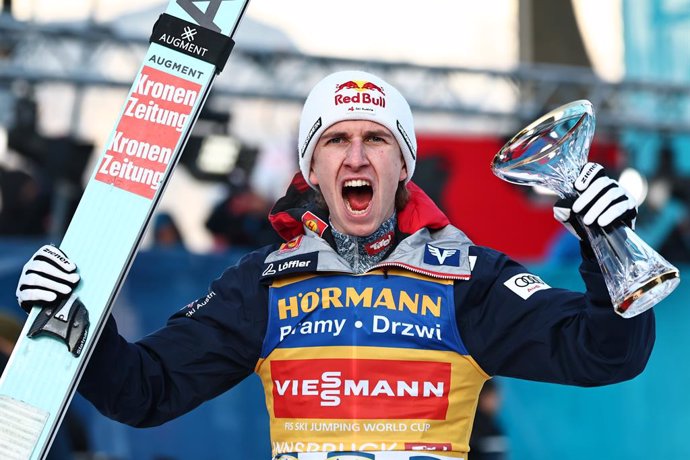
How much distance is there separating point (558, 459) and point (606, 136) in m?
4.71

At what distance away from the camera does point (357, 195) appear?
3180 millimetres

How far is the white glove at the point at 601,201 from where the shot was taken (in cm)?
258

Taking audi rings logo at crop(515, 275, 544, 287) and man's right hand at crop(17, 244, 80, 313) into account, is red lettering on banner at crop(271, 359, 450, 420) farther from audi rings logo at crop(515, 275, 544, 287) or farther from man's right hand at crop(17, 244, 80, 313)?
man's right hand at crop(17, 244, 80, 313)

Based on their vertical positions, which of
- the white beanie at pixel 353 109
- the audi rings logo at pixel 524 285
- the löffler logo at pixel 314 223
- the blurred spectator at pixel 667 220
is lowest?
the audi rings logo at pixel 524 285

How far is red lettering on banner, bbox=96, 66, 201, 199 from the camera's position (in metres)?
3.15

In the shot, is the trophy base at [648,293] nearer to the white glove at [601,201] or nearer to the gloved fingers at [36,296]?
the white glove at [601,201]

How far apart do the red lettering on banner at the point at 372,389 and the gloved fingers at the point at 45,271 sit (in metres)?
0.61

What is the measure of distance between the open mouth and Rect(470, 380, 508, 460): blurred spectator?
3.85m

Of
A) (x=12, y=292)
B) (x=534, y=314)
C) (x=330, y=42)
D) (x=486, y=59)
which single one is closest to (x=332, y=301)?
(x=534, y=314)

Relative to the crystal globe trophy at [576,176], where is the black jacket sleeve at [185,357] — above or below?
below

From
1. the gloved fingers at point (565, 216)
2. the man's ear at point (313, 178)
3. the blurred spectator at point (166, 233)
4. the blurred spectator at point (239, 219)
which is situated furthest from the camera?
the blurred spectator at point (239, 219)

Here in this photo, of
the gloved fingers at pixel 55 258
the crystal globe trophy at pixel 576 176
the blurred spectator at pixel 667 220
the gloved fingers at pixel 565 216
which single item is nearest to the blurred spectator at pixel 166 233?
the blurred spectator at pixel 667 220

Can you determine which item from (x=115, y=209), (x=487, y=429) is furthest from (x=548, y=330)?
(x=487, y=429)

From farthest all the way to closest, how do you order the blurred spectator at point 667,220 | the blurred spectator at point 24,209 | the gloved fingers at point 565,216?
the blurred spectator at point 667,220 → the blurred spectator at point 24,209 → the gloved fingers at point 565,216
